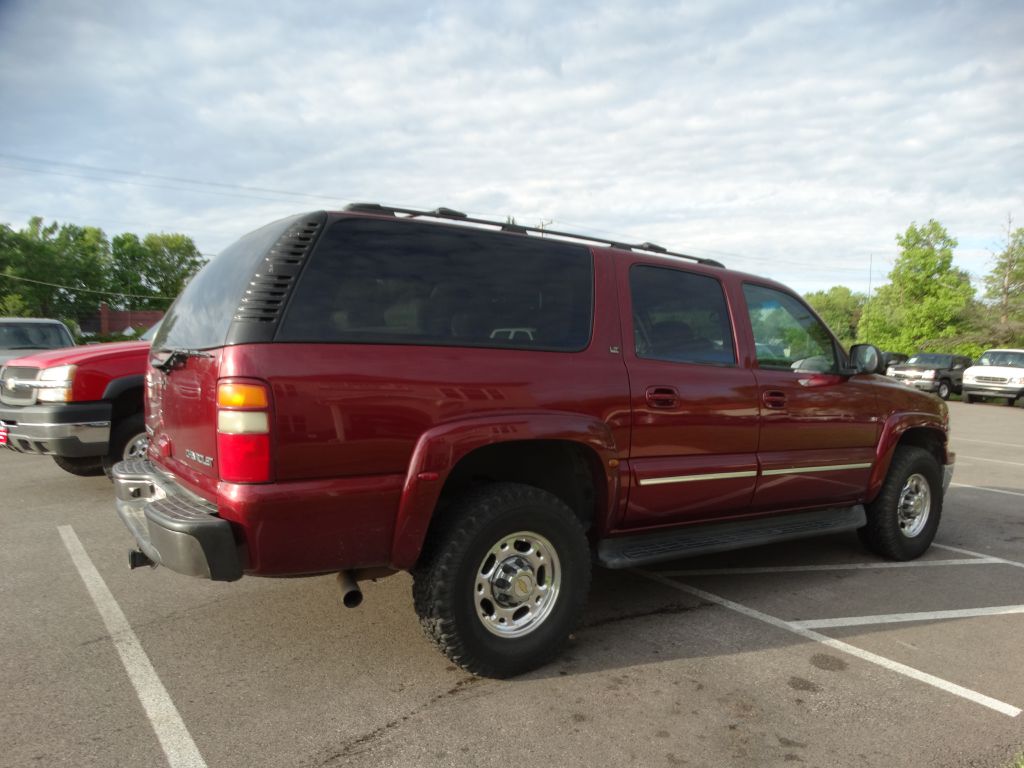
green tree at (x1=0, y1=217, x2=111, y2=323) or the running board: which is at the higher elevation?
green tree at (x1=0, y1=217, x2=111, y2=323)

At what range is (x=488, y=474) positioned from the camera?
3420 millimetres

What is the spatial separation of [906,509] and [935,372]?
23204 millimetres

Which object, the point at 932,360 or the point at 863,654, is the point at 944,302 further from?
the point at 863,654

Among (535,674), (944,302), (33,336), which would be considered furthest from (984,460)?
(944,302)

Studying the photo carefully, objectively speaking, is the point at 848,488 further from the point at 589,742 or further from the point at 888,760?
the point at 589,742

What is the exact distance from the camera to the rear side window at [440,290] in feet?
9.36

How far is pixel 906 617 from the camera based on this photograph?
4.05 meters

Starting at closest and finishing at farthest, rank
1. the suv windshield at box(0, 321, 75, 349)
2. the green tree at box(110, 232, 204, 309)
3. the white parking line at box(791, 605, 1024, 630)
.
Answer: the white parking line at box(791, 605, 1024, 630)
the suv windshield at box(0, 321, 75, 349)
the green tree at box(110, 232, 204, 309)

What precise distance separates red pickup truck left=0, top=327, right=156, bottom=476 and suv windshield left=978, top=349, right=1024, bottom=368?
24.5m

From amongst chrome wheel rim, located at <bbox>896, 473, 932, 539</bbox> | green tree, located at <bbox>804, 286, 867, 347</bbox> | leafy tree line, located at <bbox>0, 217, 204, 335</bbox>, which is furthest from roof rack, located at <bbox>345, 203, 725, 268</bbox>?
green tree, located at <bbox>804, 286, 867, 347</bbox>

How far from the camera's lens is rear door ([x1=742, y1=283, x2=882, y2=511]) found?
4242 millimetres

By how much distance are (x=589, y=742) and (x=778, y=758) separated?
669 millimetres

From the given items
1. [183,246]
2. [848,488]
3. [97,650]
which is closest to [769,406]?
[848,488]

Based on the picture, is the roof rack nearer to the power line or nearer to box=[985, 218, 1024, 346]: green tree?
box=[985, 218, 1024, 346]: green tree
